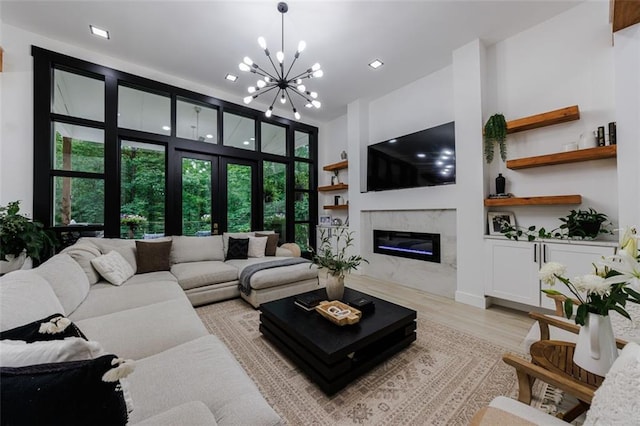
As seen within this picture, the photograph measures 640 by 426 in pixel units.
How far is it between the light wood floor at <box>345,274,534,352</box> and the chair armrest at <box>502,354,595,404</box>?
45.2 inches

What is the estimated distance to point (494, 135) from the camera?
3.02m

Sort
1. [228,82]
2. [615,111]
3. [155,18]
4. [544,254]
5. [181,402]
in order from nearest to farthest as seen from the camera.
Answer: [181,402] < [615,111] < [544,254] < [155,18] < [228,82]

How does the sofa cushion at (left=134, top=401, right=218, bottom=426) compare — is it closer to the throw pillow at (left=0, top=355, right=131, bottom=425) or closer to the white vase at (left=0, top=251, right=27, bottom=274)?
the throw pillow at (left=0, top=355, right=131, bottom=425)

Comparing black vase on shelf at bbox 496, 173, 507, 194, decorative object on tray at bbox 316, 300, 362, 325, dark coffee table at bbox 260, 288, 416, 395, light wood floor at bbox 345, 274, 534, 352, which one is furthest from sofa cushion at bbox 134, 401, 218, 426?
black vase on shelf at bbox 496, 173, 507, 194

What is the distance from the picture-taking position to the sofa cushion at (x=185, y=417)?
81 cm

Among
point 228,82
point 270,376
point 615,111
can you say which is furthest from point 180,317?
point 615,111

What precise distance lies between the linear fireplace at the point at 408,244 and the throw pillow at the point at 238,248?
2.29 meters

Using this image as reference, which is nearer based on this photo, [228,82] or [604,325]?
[604,325]

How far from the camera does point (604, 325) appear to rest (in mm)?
1097

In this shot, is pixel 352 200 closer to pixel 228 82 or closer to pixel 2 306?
pixel 228 82

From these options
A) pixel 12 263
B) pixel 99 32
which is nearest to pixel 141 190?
pixel 12 263

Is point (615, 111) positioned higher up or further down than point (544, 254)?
higher up

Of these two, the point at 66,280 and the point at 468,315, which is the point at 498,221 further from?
the point at 66,280

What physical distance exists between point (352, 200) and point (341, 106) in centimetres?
199
